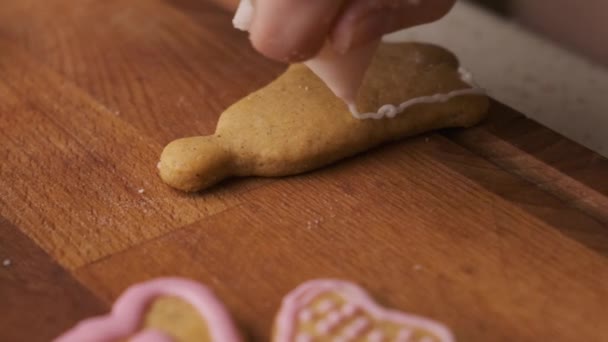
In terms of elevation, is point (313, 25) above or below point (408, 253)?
above

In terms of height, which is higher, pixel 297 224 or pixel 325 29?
pixel 325 29

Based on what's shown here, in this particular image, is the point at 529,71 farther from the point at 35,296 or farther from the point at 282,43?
the point at 35,296

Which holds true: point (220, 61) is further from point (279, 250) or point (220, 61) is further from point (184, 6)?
point (279, 250)

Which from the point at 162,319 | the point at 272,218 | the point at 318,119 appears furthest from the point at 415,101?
the point at 162,319

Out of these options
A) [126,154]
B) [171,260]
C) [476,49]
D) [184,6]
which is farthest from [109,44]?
[476,49]

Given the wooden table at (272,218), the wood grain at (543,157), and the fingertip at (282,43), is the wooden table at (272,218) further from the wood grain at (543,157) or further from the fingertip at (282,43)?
the fingertip at (282,43)

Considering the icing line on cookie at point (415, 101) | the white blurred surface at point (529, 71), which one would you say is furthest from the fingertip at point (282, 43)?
the white blurred surface at point (529, 71)

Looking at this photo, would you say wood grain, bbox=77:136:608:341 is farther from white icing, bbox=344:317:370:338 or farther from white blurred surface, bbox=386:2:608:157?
white blurred surface, bbox=386:2:608:157
